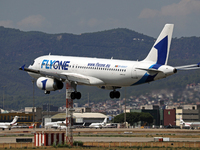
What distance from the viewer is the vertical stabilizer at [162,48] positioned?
65.2m

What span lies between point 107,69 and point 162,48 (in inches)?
365

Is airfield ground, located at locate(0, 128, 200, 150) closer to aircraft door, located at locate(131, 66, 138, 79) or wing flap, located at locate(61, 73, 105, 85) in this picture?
wing flap, located at locate(61, 73, 105, 85)

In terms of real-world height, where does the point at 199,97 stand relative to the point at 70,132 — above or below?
above

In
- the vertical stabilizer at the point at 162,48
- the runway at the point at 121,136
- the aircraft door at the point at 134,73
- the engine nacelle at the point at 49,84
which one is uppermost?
the vertical stabilizer at the point at 162,48

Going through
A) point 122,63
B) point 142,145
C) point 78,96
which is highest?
point 122,63

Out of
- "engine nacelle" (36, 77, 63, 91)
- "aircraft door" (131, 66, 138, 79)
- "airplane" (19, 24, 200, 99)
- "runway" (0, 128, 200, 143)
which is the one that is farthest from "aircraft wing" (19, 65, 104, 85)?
"runway" (0, 128, 200, 143)

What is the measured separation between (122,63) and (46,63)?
15.3 m

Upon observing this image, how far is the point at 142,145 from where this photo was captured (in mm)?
98562

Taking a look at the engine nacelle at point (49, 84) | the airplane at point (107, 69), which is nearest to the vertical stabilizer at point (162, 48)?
the airplane at point (107, 69)

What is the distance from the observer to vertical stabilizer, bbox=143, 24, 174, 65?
65250 millimetres

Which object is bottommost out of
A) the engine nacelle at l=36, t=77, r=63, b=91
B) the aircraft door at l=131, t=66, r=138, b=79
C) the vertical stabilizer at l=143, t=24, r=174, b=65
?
the engine nacelle at l=36, t=77, r=63, b=91

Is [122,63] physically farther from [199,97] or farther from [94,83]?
[199,97]

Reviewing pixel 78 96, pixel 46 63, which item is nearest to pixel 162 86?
pixel 78 96

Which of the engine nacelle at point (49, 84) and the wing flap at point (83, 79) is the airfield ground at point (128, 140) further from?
the wing flap at point (83, 79)
